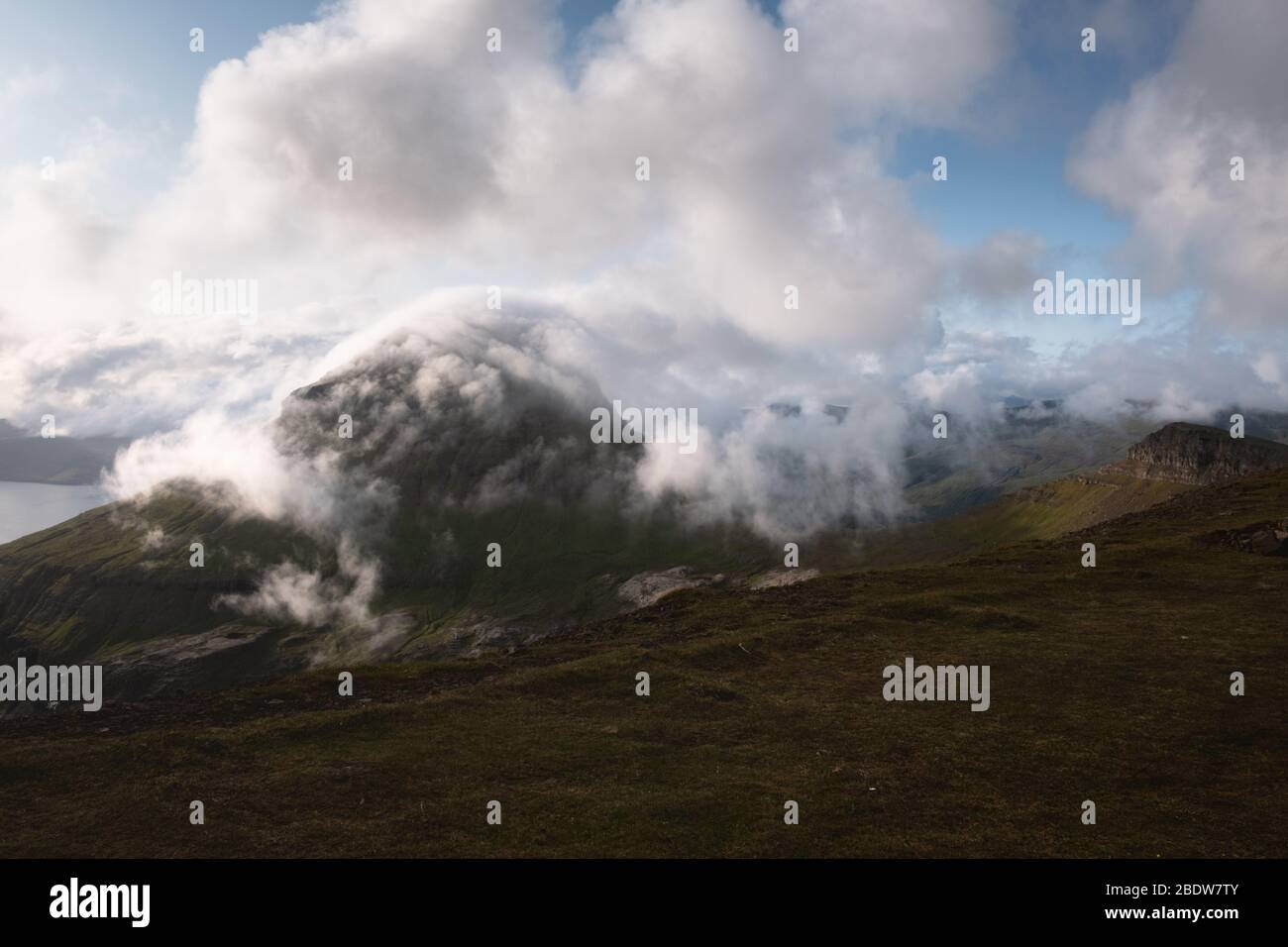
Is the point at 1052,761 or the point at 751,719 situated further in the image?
the point at 751,719

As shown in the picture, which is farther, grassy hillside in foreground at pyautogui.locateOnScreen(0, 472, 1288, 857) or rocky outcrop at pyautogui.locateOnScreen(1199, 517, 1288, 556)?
rocky outcrop at pyautogui.locateOnScreen(1199, 517, 1288, 556)

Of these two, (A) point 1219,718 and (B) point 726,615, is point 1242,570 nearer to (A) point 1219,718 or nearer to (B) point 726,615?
(A) point 1219,718

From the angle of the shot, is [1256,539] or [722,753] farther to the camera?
[1256,539]

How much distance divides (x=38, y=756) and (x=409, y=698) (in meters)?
13.3

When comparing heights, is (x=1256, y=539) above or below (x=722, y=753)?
above

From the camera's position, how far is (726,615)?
164ft

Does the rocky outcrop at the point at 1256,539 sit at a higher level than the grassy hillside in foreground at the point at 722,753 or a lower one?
higher

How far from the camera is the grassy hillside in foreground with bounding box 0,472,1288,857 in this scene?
20.0 metres

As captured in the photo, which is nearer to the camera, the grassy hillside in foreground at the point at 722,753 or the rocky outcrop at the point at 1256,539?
the grassy hillside in foreground at the point at 722,753

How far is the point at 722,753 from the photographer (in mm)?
26703

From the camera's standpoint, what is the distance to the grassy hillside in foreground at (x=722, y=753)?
1995 centimetres

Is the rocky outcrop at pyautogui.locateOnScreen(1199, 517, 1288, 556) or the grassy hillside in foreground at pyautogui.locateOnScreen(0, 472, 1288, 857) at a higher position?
the rocky outcrop at pyautogui.locateOnScreen(1199, 517, 1288, 556)
